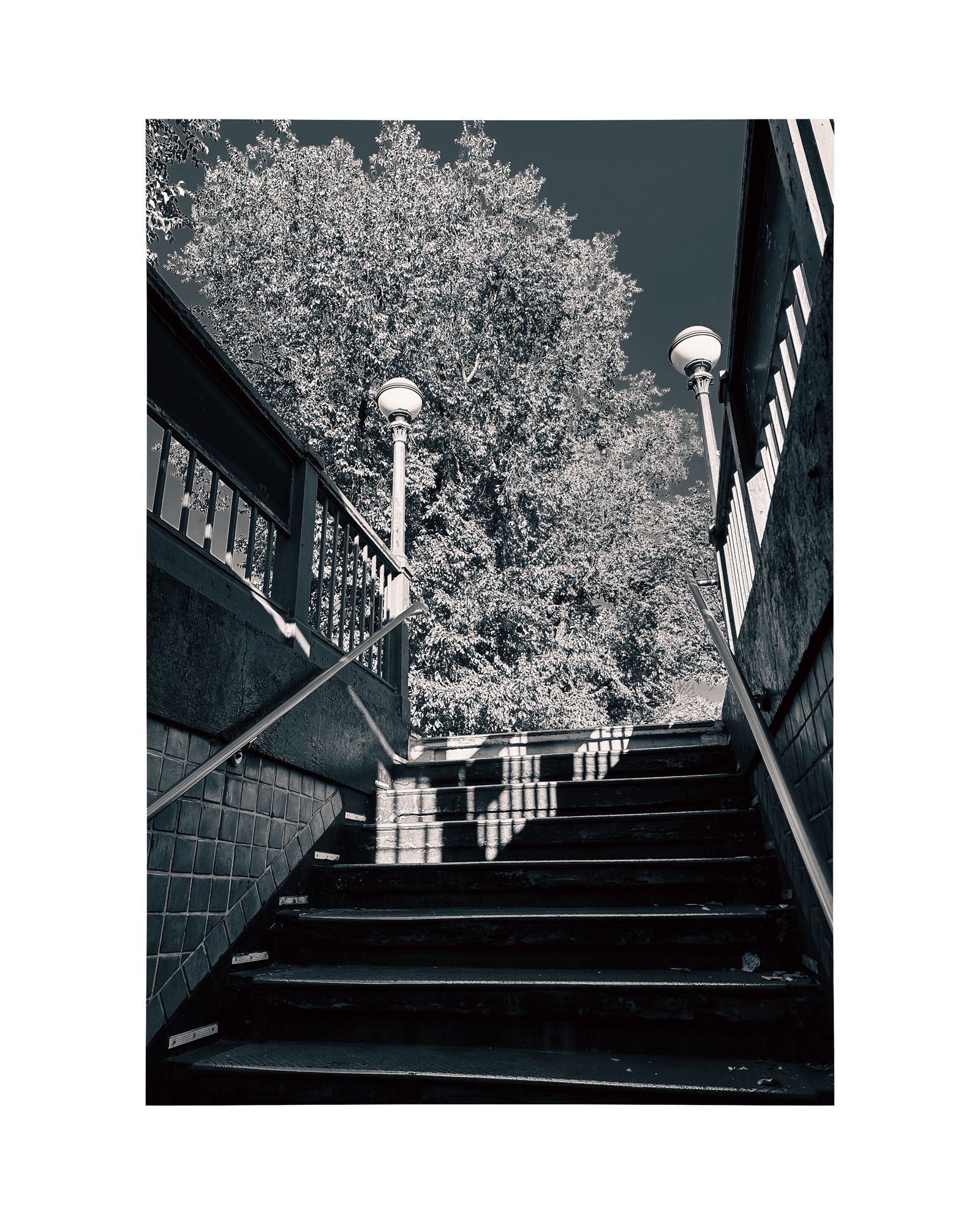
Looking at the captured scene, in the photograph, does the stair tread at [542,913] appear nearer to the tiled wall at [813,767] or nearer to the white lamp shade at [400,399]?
the tiled wall at [813,767]

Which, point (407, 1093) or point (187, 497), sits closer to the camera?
point (407, 1093)

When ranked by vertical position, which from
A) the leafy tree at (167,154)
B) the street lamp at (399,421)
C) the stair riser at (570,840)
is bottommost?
the stair riser at (570,840)

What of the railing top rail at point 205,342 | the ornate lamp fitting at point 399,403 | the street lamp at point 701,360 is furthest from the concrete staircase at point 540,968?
the street lamp at point 701,360

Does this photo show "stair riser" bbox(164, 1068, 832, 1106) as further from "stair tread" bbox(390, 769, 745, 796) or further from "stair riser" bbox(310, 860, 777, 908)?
"stair tread" bbox(390, 769, 745, 796)

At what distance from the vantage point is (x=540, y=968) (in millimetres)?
2521

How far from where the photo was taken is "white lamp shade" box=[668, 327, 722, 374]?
6.15 metres

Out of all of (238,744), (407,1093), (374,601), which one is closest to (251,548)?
(238,744)

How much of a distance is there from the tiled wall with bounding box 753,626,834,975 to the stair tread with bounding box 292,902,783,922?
214 mm

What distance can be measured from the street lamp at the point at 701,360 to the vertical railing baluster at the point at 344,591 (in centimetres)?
321

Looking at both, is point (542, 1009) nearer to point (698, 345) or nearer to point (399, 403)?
point (399, 403)

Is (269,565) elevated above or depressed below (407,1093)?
above

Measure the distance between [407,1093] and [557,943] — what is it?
826 mm

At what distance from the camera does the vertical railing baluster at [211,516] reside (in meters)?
2.80
